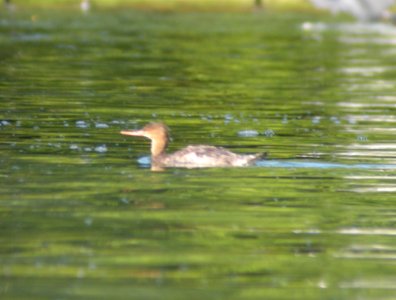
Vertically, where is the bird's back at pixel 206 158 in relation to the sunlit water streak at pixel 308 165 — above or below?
above

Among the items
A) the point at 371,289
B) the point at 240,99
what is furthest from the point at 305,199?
the point at 240,99

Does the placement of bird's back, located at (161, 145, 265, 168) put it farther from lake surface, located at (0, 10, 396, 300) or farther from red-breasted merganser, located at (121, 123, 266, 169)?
lake surface, located at (0, 10, 396, 300)

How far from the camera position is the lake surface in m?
11.1

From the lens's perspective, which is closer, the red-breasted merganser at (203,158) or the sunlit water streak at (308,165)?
the red-breasted merganser at (203,158)

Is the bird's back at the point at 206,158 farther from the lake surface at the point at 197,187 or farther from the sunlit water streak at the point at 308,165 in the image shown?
the sunlit water streak at the point at 308,165

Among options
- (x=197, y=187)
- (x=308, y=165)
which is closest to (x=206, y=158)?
(x=308, y=165)

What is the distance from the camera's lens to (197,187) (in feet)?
51.0

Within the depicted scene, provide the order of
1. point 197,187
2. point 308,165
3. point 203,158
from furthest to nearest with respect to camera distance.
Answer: point 308,165
point 203,158
point 197,187

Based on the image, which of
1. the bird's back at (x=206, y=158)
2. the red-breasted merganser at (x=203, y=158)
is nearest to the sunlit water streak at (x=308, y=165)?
the red-breasted merganser at (x=203, y=158)

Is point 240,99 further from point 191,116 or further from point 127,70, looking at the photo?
point 127,70

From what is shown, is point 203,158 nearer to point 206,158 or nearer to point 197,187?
point 206,158

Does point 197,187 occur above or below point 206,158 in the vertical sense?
below

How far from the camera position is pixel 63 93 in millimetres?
27609

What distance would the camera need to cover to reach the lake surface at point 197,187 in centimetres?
1112
